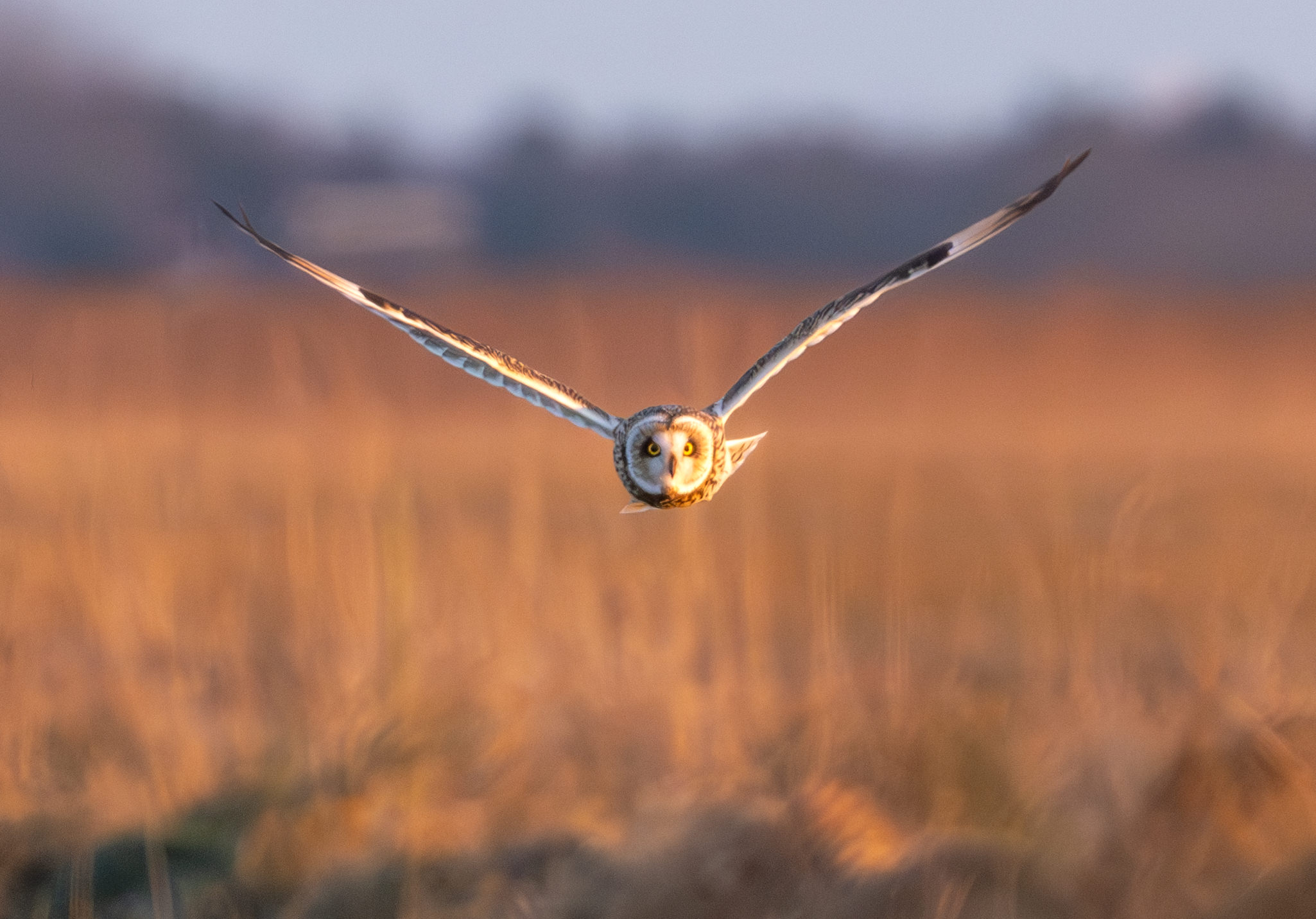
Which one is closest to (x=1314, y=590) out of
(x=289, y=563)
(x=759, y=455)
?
(x=759, y=455)

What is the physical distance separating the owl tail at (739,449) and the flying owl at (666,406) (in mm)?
27

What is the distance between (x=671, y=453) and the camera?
2.92 meters

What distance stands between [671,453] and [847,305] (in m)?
0.52

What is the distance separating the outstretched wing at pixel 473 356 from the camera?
2.88 m

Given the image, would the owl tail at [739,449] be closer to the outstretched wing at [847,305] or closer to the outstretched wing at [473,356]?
the outstretched wing at [847,305]

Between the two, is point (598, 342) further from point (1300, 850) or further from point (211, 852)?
point (1300, 850)

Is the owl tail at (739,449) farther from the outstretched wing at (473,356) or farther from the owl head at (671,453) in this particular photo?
the outstretched wing at (473,356)

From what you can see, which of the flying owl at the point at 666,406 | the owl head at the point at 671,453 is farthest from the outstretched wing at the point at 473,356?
the owl head at the point at 671,453

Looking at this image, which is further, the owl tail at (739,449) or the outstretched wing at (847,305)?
the owl tail at (739,449)

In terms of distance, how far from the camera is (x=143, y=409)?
349 cm

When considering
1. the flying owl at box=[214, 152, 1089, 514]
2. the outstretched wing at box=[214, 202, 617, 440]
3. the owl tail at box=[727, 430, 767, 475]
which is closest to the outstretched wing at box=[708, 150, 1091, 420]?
the flying owl at box=[214, 152, 1089, 514]

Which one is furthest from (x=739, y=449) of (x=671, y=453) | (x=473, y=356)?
(x=473, y=356)

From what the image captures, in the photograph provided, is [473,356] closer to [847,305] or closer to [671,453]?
[671,453]

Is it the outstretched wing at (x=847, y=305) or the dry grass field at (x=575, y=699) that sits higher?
the outstretched wing at (x=847, y=305)
